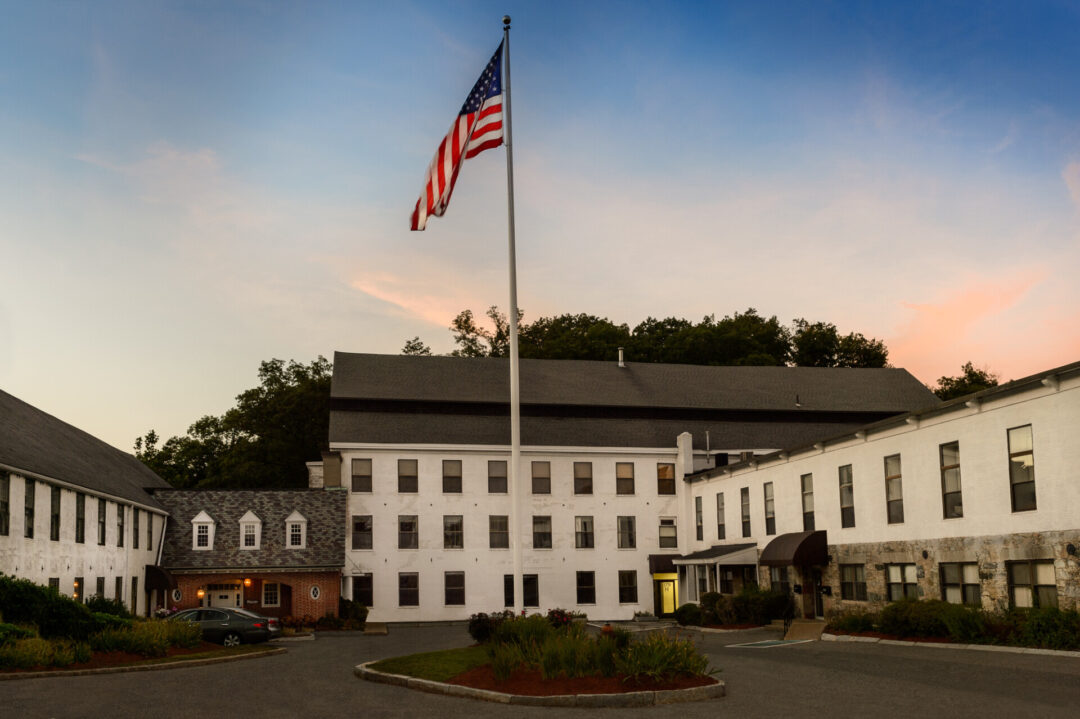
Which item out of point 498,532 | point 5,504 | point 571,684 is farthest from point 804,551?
point 5,504

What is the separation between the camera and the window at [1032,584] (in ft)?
89.9

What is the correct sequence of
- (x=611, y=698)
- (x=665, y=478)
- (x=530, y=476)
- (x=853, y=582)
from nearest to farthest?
(x=611, y=698)
(x=853, y=582)
(x=530, y=476)
(x=665, y=478)

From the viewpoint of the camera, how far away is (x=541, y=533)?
5684cm

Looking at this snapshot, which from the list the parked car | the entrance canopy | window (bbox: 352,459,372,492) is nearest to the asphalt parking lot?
the parked car

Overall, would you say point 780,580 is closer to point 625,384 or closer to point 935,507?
point 935,507

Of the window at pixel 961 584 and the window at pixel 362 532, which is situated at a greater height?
the window at pixel 362 532

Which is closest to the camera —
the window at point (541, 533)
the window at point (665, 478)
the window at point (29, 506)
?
the window at point (29, 506)

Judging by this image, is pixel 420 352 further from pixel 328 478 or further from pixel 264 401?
pixel 328 478

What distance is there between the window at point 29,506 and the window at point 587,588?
96.0 feet

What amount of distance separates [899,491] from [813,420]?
90.4 feet

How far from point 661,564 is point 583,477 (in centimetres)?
611

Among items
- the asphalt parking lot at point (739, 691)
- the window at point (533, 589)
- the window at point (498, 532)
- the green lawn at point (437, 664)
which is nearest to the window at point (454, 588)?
the window at point (498, 532)

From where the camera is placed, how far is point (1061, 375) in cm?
2691

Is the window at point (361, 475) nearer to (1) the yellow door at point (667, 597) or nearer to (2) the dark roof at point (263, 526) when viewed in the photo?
(2) the dark roof at point (263, 526)
